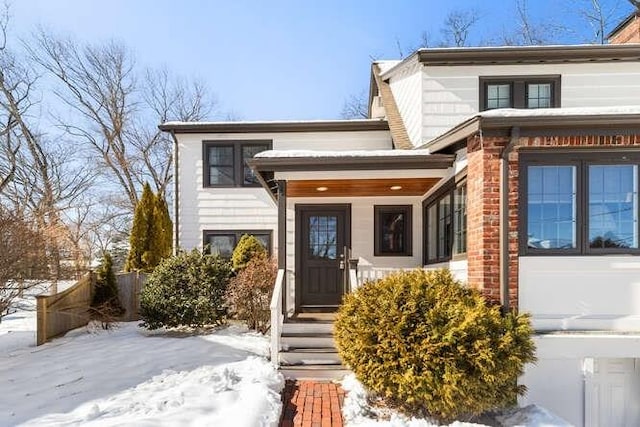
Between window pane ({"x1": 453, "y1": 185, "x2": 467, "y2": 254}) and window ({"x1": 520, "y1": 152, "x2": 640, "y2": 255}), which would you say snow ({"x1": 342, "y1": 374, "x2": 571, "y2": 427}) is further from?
window pane ({"x1": 453, "y1": 185, "x2": 467, "y2": 254})

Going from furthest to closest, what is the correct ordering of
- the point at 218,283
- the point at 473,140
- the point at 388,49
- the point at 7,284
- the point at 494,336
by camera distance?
the point at 388,49, the point at 218,283, the point at 7,284, the point at 473,140, the point at 494,336

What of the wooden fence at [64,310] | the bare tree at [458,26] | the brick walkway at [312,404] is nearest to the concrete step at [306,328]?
the brick walkway at [312,404]

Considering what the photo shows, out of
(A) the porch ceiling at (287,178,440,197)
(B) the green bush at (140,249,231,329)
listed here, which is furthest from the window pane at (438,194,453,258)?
(B) the green bush at (140,249,231,329)

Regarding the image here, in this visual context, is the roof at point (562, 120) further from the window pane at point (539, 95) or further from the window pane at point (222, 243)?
the window pane at point (222, 243)

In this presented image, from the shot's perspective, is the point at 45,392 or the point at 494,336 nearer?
the point at 494,336

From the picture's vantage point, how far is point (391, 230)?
8.92 meters

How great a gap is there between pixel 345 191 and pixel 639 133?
15.9 ft

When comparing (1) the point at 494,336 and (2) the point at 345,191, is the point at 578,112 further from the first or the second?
(2) the point at 345,191

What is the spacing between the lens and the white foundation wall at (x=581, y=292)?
16.3 ft

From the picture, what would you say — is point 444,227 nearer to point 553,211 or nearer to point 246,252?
point 553,211

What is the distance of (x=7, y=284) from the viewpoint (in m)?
7.27

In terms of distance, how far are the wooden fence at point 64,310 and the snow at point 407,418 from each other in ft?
22.3

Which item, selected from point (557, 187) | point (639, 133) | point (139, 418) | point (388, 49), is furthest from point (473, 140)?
point (388, 49)

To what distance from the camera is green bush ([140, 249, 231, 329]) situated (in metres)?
8.79
